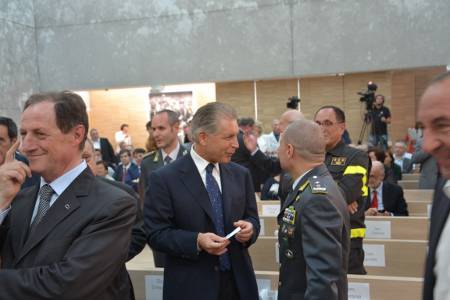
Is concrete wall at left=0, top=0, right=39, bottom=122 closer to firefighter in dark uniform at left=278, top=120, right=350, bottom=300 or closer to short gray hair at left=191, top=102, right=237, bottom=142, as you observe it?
short gray hair at left=191, top=102, right=237, bottom=142

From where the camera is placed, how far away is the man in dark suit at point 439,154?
3.68ft

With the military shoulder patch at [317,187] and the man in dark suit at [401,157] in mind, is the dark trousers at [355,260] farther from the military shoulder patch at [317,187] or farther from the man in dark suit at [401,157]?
the man in dark suit at [401,157]

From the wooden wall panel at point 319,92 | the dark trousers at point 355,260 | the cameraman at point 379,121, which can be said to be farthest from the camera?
the wooden wall panel at point 319,92

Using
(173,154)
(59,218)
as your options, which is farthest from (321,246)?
(173,154)

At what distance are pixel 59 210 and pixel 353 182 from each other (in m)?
1.98

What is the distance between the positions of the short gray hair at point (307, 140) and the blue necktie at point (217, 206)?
429mm

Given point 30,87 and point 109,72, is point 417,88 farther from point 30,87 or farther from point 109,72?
point 30,87

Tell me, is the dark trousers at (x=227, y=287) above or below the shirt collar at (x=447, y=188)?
below

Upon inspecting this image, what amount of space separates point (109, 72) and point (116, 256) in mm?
7481

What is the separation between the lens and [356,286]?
2338mm

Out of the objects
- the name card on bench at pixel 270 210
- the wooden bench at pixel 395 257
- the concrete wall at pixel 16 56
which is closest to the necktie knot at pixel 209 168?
the wooden bench at pixel 395 257

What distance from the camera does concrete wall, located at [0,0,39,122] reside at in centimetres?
819

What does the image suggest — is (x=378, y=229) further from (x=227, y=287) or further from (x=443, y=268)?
(x=443, y=268)

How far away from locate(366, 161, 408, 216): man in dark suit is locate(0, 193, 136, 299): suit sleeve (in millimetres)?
3447
